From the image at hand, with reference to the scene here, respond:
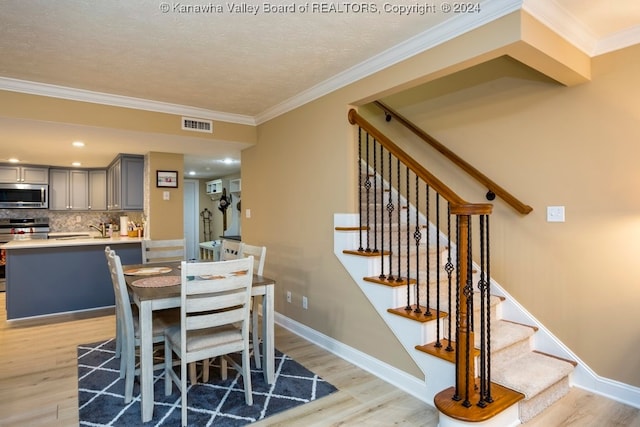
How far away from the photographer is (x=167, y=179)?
16.9ft

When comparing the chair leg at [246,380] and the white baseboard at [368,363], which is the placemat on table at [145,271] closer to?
the chair leg at [246,380]

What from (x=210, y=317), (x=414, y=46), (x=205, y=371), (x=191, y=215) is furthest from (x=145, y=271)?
(x=191, y=215)

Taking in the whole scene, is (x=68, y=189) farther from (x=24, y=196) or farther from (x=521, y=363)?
(x=521, y=363)

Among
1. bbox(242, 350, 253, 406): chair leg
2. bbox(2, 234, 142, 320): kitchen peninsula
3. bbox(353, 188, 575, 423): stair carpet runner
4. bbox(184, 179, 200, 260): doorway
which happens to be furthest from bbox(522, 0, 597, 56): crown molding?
bbox(184, 179, 200, 260): doorway

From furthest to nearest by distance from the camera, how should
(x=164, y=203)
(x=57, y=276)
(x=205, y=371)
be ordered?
1. (x=164, y=203)
2. (x=57, y=276)
3. (x=205, y=371)

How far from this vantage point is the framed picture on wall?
5.10 m

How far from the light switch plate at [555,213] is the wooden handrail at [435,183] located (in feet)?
2.53

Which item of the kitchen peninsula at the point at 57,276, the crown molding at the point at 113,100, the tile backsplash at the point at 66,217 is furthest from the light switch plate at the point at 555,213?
the tile backsplash at the point at 66,217

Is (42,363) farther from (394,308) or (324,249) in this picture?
(394,308)

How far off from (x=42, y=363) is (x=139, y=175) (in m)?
3.03

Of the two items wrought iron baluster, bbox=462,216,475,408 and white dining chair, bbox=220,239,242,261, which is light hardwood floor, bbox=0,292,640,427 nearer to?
wrought iron baluster, bbox=462,216,475,408

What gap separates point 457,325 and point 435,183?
0.88 m

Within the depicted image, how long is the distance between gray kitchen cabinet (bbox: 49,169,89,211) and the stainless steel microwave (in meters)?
0.14

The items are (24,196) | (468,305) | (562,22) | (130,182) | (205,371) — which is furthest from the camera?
(24,196)
